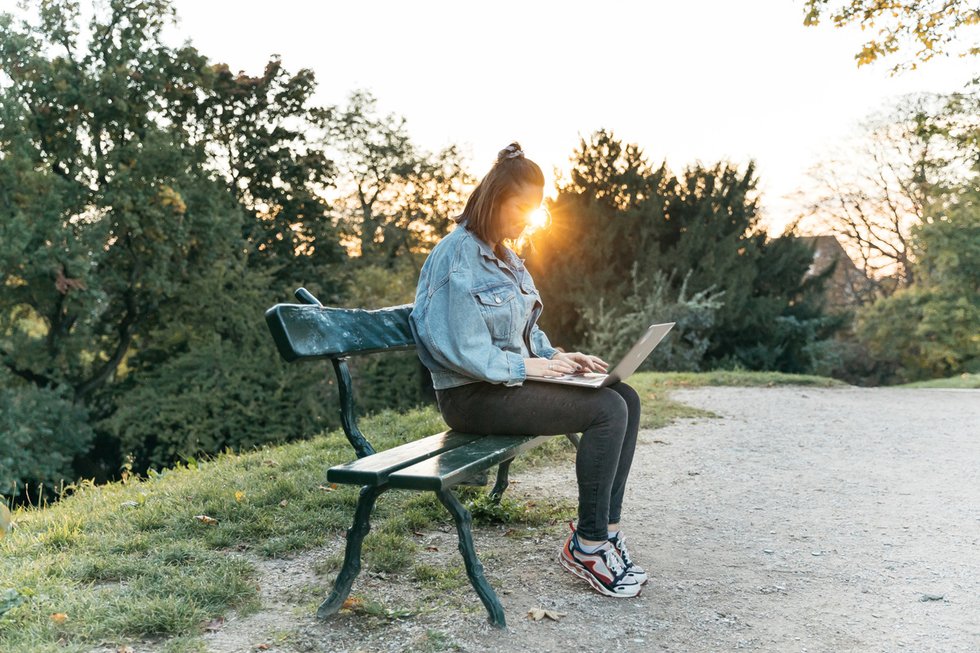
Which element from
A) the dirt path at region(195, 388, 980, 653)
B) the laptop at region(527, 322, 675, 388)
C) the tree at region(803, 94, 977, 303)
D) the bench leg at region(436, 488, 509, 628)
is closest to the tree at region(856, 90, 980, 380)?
the tree at region(803, 94, 977, 303)

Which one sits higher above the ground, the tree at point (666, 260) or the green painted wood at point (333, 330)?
the tree at point (666, 260)

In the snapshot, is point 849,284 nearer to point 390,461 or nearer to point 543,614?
point 543,614

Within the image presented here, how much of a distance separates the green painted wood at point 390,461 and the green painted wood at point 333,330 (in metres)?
0.52

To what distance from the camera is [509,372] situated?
3207 millimetres

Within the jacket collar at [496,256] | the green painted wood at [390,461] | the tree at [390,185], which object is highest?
the tree at [390,185]

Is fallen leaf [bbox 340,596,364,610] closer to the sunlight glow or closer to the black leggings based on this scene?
the black leggings

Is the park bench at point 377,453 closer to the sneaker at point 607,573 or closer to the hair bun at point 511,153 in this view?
the sneaker at point 607,573

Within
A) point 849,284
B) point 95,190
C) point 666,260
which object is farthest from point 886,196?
point 95,190

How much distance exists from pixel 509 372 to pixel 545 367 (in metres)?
0.16

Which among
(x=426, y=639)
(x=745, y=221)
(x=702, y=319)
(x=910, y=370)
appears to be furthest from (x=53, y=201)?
(x=910, y=370)

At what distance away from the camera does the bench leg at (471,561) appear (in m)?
2.89

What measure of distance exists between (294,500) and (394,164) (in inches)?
930

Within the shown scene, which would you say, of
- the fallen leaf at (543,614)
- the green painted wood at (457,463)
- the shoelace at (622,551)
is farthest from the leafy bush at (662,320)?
the fallen leaf at (543,614)

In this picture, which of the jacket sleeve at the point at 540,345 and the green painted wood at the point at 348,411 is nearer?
the green painted wood at the point at 348,411
